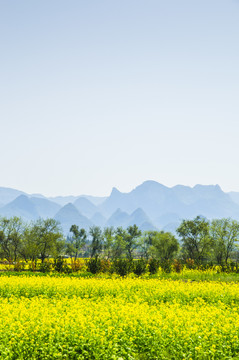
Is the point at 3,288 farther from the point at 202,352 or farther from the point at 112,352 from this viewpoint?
the point at 202,352

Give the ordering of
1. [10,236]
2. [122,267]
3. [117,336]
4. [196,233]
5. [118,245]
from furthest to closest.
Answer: [118,245]
[10,236]
[196,233]
[122,267]
[117,336]

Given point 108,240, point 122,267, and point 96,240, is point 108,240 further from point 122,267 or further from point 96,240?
point 122,267

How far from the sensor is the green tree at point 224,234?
56.4 meters

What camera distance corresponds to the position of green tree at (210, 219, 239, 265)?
56438 millimetres

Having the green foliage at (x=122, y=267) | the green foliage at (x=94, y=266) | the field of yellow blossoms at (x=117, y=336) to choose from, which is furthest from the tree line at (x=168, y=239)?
the field of yellow blossoms at (x=117, y=336)

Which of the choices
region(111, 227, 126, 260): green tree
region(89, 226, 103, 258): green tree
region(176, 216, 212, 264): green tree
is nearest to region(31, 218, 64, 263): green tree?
region(176, 216, 212, 264): green tree

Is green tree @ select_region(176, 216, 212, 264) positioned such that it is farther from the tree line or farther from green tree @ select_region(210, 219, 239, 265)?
green tree @ select_region(210, 219, 239, 265)

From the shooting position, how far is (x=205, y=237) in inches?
2181

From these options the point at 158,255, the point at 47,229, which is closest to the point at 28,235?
the point at 47,229

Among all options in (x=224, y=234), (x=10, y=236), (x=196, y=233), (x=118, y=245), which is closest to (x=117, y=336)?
(x=196, y=233)

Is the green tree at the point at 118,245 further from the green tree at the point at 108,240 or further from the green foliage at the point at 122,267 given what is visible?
the green foliage at the point at 122,267

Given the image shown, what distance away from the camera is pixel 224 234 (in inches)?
2235

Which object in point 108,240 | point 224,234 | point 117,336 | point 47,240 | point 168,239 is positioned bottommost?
point 108,240

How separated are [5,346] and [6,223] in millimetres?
60066
